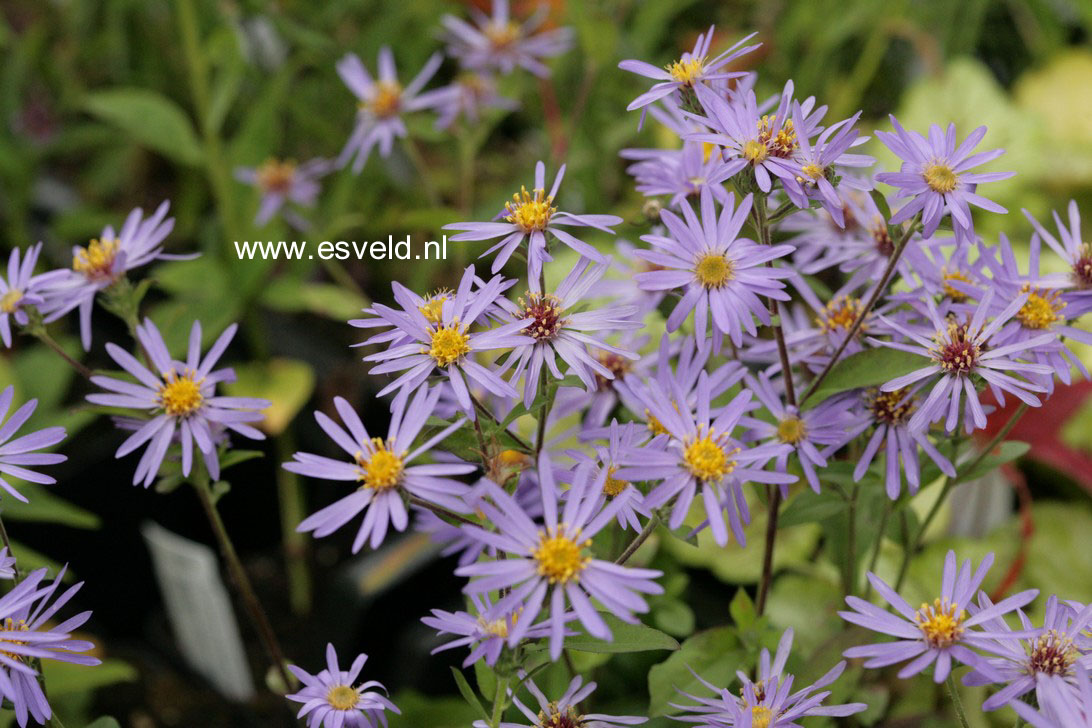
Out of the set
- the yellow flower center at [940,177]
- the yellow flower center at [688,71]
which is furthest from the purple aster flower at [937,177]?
the yellow flower center at [688,71]

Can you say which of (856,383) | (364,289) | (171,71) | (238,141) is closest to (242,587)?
(856,383)

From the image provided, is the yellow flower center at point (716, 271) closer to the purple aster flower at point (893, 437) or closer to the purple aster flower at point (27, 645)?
the purple aster flower at point (893, 437)

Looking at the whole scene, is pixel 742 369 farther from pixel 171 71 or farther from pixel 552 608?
pixel 171 71

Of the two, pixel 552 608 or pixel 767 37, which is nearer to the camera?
pixel 552 608

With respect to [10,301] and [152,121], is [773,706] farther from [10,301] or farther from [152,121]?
[152,121]

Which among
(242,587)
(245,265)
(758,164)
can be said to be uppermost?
(245,265)

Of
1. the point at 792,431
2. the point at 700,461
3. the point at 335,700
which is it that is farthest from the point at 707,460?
the point at 335,700
